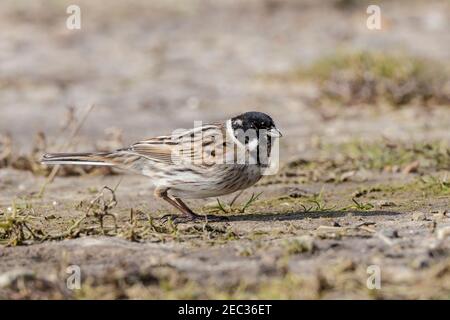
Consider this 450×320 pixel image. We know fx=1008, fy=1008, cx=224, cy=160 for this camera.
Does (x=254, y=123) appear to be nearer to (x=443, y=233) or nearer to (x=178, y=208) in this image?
(x=178, y=208)

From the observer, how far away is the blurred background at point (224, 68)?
39.4 feet

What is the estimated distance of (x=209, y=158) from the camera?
22.7ft

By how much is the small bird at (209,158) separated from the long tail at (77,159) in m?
0.31

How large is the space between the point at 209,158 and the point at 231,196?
4.33 feet

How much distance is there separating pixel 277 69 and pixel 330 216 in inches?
314

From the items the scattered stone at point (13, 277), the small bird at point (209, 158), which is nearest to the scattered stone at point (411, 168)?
the small bird at point (209, 158)

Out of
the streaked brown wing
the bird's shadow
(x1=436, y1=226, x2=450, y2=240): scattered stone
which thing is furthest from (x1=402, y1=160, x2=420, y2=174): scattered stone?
(x1=436, y1=226, x2=450, y2=240): scattered stone

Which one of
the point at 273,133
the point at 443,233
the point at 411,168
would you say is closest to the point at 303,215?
the point at 273,133

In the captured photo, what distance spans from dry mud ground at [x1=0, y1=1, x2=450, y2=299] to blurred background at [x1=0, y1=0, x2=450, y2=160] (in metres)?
0.04

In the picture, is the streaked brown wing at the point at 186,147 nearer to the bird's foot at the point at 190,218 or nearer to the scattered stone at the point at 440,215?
the bird's foot at the point at 190,218

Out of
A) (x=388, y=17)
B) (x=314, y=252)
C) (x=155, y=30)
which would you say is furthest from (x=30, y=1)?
(x=314, y=252)

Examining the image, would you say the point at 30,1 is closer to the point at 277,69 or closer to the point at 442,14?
the point at 277,69

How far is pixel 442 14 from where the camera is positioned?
55.9 feet

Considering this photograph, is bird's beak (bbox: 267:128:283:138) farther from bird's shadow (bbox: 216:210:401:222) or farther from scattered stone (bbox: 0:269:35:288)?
scattered stone (bbox: 0:269:35:288)
